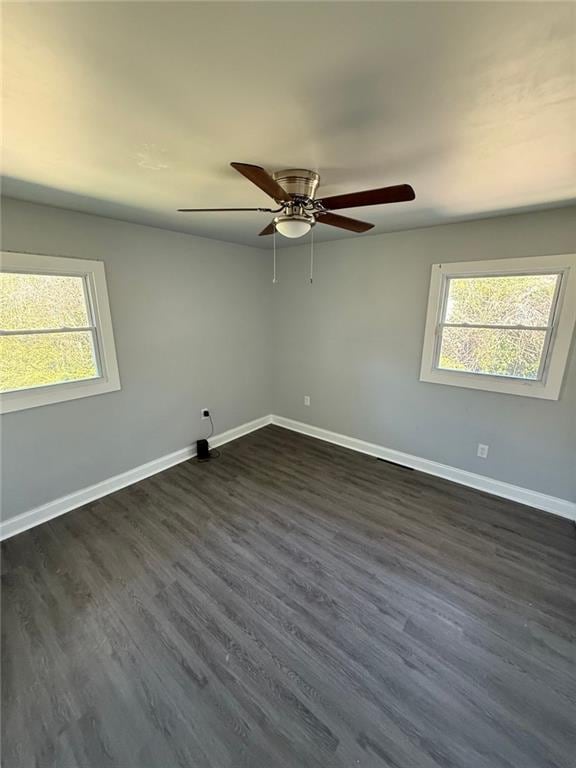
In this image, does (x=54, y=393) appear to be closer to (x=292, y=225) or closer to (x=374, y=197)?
(x=292, y=225)

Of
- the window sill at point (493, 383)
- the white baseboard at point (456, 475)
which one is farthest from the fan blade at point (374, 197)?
the white baseboard at point (456, 475)

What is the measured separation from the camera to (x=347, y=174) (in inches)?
67.0

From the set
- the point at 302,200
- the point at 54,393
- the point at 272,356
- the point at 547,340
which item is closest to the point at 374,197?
the point at 302,200

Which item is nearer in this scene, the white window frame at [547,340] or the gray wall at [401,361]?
the white window frame at [547,340]

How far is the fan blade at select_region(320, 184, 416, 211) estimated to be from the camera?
4.49ft

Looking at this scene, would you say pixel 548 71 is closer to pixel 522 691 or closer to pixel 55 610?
pixel 522 691

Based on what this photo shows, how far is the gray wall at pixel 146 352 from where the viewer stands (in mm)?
2383

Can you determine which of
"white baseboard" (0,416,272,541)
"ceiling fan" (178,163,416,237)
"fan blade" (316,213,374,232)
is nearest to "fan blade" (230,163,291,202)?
"ceiling fan" (178,163,416,237)

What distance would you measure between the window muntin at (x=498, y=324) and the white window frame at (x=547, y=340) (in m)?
0.03

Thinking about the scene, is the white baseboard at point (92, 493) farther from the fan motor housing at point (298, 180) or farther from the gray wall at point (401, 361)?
the fan motor housing at point (298, 180)

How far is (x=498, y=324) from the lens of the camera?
8.89ft

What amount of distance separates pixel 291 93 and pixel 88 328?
2374mm

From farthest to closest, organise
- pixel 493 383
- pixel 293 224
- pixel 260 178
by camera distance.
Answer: pixel 493 383 < pixel 293 224 < pixel 260 178

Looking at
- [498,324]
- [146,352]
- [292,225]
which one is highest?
[292,225]
